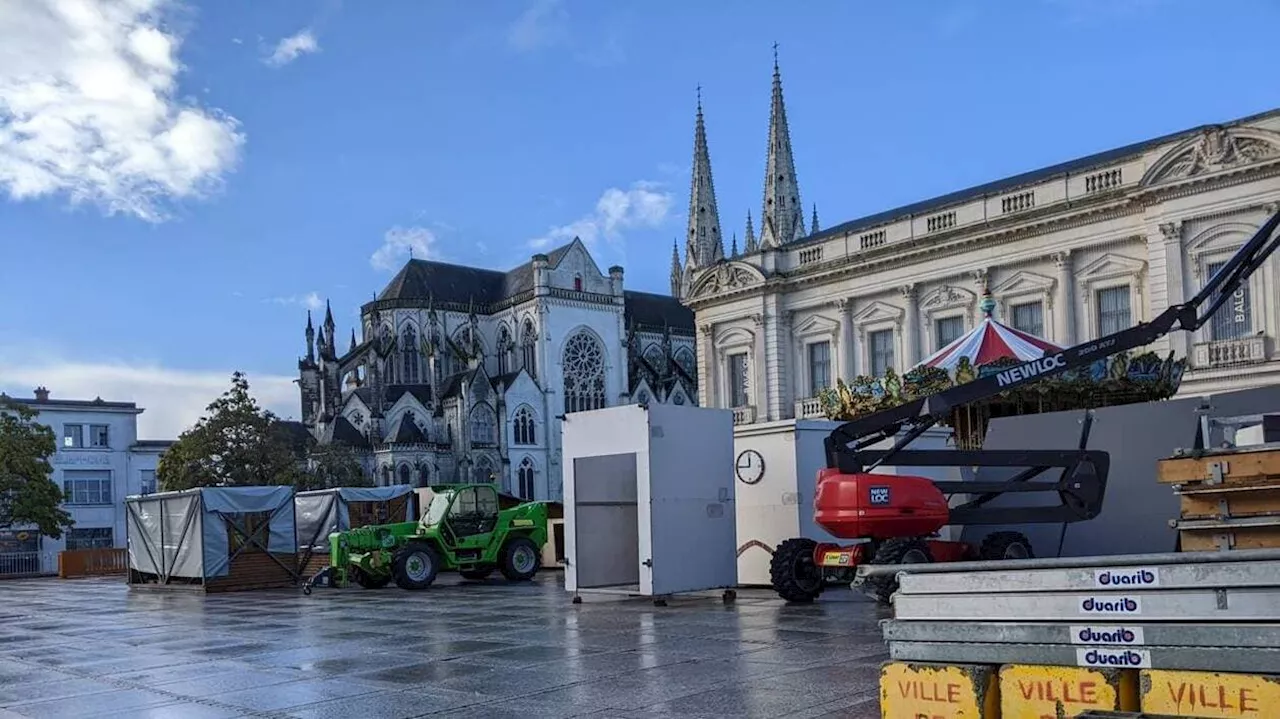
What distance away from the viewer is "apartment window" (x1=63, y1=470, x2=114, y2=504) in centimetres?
6781

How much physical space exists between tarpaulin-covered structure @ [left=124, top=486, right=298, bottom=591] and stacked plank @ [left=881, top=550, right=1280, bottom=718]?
23380 millimetres

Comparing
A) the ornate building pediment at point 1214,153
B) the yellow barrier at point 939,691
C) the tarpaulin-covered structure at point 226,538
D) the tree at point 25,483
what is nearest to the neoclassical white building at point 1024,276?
the ornate building pediment at point 1214,153

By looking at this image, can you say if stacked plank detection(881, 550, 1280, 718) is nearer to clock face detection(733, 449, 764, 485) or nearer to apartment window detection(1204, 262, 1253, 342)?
clock face detection(733, 449, 764, 485)

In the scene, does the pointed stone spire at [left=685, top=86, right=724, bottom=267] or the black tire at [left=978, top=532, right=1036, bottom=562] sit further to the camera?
the pointed stone spire at [left=685, top=86, right=724, bottom=267]

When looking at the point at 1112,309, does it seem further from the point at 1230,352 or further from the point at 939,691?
the point at 939,691

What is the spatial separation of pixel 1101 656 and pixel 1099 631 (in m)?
0.12

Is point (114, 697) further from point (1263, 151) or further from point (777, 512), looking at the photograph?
point (1263, 151)

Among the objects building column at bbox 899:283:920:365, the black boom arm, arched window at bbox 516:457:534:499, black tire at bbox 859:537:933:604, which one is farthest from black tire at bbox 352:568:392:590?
arched window at bbox 516:457:534:499

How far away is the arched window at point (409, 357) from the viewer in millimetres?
86875

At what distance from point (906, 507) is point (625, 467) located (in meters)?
7.16

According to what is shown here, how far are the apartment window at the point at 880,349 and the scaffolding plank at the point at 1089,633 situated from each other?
1552 inches

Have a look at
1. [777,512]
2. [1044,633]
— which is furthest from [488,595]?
[1044,633]

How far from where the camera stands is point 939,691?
21.1 ft

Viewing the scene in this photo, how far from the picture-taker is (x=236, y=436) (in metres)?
50.8
